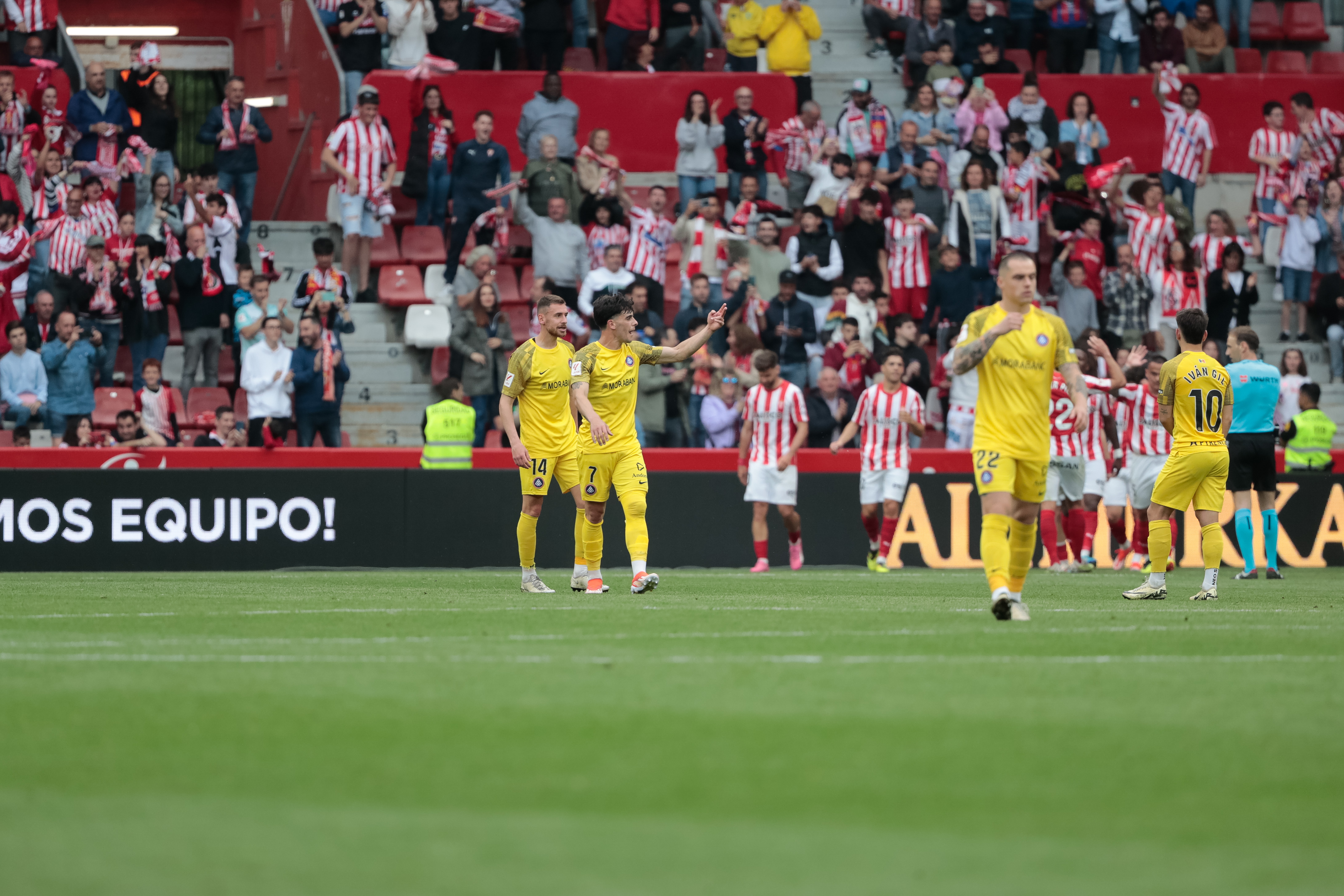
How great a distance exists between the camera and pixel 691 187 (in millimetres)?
24562

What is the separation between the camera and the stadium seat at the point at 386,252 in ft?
80.7

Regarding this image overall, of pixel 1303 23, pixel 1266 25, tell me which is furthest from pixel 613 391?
pixel 1303 23

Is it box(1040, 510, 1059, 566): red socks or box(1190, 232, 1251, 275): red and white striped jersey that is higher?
box(1190, 232, 1251, 275): red and white striped jersey

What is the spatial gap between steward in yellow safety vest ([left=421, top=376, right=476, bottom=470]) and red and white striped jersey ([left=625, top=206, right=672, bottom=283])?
363 centimetres

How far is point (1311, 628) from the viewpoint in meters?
10.4

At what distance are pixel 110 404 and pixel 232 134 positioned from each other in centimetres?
397

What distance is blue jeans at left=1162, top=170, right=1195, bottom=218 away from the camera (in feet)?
85.8

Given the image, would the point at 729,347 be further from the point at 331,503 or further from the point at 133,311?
the point at 133,311

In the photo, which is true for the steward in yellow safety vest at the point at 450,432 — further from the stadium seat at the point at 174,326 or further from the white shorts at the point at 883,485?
the white shorts at the point at 883,485

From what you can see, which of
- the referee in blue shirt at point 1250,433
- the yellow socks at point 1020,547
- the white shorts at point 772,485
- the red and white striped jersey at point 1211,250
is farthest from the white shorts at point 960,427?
the yellow socks at point 1020,547

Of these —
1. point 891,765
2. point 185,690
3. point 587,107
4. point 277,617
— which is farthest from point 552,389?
point 587,107

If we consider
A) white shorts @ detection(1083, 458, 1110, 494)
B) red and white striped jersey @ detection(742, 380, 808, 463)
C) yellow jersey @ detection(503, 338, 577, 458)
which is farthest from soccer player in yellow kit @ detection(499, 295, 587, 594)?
white shorts @ detection(1083, 458, 1110, 494)

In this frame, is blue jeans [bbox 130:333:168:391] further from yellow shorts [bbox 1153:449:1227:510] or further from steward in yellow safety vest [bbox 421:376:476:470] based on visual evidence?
yellow shorts [bbox 1153:449:1227:510]

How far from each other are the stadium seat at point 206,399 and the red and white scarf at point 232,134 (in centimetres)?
333
